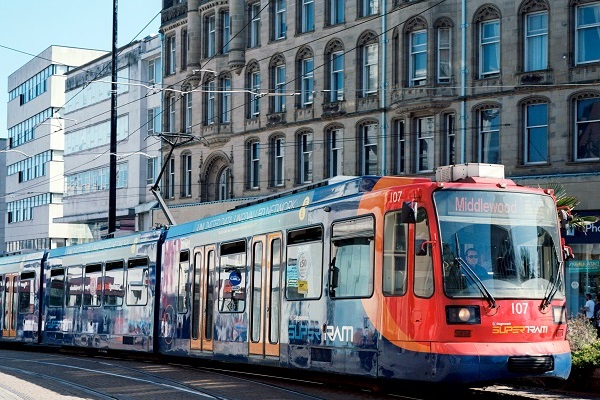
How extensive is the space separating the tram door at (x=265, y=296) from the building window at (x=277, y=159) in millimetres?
27651

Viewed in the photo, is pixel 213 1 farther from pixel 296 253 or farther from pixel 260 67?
pixel 296 253

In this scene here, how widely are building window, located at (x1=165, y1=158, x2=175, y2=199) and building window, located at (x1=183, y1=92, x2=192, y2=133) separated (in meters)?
2.22

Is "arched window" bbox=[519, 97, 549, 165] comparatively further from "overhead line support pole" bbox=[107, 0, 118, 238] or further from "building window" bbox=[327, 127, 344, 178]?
"overhead line support pole" bbox=[107, 0, 118, 238]

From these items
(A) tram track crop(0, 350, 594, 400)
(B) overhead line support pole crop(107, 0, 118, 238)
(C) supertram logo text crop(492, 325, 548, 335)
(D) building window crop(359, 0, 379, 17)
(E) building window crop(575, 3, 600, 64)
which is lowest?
(A) tram track crop(0, 350, 594, 400)

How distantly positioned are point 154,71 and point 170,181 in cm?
628

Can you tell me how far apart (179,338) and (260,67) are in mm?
26042

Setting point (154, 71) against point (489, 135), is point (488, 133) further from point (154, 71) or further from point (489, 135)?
point (154, 71)

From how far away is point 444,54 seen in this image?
3869 centimetres

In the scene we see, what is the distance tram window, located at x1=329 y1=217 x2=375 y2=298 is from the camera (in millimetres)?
15312

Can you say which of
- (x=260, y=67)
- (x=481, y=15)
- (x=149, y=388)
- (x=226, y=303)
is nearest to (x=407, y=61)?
(x=481, y=15)

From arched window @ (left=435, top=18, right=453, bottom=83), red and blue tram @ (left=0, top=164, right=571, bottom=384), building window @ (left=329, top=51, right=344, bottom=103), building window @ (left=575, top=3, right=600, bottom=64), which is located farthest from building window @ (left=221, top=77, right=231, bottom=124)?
red and blue tram @ (left=0, top=164, right=571, bottom=384)

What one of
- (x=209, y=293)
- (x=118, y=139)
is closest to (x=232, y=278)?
(x=209, y=293)

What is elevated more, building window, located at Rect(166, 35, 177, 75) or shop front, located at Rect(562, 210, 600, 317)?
building window, located at Rect(166, 35, 177, 75)

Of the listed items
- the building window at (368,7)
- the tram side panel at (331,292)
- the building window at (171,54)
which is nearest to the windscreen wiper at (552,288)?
the tram side panel at (331,292)
